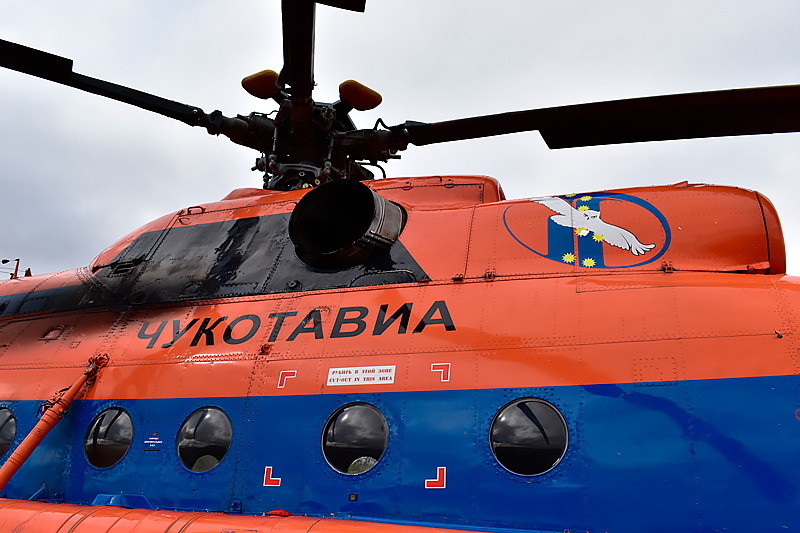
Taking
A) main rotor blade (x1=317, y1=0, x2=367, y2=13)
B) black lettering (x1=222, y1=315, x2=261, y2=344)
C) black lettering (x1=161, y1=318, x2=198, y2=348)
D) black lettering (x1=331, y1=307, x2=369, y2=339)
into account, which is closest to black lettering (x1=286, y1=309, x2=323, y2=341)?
black lettering (x1=331, y1=307, x2=369, y2=339)

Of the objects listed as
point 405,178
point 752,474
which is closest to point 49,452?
point 405,178

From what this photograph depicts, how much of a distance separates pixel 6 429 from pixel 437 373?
4.80 metres

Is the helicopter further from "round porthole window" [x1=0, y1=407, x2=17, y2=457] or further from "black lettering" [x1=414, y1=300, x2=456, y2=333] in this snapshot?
"round porthole window" [x1=0, y1=407, x2=17, y2=457]

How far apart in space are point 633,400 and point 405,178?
12.9 ft

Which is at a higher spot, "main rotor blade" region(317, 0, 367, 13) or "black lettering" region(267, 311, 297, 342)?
"main rotor blade" region(317, 0, 367, 13)

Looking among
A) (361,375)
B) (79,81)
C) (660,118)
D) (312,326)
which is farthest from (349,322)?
(79,81)

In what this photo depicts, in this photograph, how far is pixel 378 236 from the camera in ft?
20.0

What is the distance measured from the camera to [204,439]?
5391 millimetres

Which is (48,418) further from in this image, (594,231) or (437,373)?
(594,231)

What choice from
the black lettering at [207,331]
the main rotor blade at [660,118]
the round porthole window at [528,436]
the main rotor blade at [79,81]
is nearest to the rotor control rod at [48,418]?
the black lettering at [207,331]

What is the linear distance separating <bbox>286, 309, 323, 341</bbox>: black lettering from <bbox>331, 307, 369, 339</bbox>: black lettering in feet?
0.54

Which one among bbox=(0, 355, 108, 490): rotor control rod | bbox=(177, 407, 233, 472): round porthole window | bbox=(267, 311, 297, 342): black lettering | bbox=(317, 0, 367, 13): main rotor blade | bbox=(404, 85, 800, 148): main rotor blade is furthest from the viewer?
bbox=(267, 311, 297, 342): black lettering

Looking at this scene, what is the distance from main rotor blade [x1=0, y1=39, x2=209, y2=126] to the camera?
6.28 metres

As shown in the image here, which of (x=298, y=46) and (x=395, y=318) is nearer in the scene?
(x=395, y=318)
